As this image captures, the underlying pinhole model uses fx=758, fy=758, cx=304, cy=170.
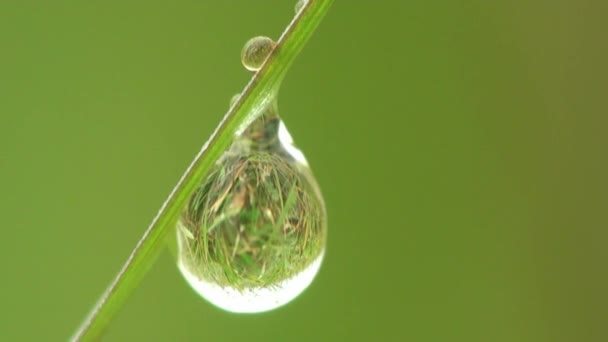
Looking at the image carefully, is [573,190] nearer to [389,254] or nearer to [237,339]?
[389,254]

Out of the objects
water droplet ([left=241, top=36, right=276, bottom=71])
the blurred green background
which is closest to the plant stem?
water droplet ([left=241, top=36, right=276, bottom=71])

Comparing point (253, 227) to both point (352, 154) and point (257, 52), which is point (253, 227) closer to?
point (257, 52)

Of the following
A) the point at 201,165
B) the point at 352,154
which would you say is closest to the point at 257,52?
the point at 201,165

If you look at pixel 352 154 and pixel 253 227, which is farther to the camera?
pixel 352 154

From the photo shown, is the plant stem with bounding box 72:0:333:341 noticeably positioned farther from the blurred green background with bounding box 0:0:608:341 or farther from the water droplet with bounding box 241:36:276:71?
the blurred green background with bounding box 0:0:608:341

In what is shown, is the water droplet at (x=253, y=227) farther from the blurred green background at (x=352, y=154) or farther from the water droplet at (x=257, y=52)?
the blurred green background at (x=352, y=154)
